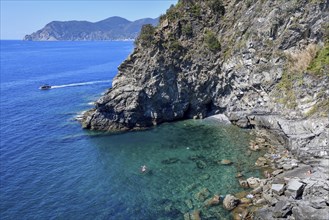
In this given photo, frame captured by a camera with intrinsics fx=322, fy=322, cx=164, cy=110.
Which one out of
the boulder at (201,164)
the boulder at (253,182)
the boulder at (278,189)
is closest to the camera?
the boulder at (278,189)

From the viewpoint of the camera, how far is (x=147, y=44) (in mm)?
63094

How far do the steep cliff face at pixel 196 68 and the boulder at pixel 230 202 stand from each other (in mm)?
21400

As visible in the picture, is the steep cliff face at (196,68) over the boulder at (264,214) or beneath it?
over

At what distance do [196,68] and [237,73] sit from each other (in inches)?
349

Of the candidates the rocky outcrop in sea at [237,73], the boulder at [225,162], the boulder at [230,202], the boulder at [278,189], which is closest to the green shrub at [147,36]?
the rocky outcrop in sea at [237,73]

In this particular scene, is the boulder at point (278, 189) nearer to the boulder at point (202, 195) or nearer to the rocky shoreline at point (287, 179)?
the rocky shoreline at point (287, 179)

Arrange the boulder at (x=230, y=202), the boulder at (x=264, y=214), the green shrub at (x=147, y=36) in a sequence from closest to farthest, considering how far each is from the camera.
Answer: the boulder at (x=264, y=214)
the boulder at (x=230, y=202)
the green shrub at (x=147, y=36)

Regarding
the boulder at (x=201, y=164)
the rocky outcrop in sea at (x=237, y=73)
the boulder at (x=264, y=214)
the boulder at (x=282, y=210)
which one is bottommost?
the boulder at (x=201, y=164)

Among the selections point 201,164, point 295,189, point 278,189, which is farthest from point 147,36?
point 295,189

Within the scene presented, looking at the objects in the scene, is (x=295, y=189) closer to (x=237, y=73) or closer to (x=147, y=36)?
(x=237, y=73)

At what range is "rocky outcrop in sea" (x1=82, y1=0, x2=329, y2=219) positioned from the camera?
44.6 m

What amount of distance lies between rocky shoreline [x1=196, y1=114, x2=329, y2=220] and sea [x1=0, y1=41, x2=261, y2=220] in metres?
1.94

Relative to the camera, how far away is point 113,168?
47656 mm

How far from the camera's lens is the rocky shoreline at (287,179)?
31391 mm
